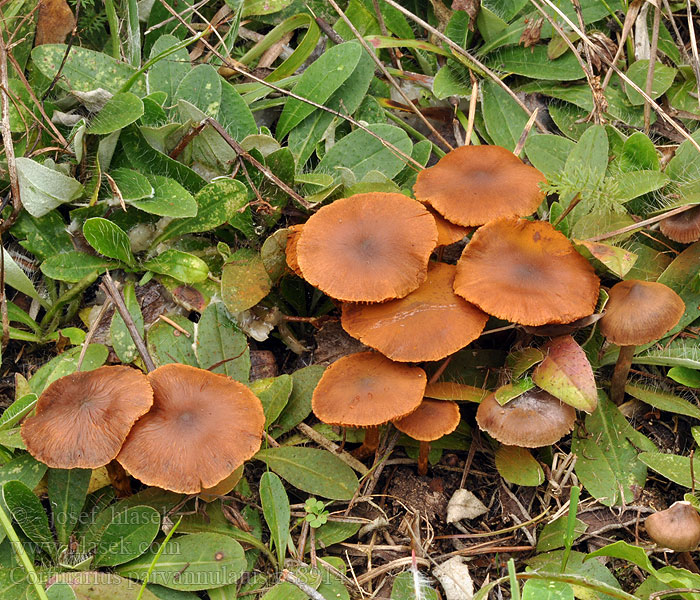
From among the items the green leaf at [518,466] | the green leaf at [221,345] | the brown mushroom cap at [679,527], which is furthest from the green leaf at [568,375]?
the green leaf at [221,345]

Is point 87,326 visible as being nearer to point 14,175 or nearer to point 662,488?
point 14,175

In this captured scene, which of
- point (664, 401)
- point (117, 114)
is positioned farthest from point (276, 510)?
point (117, 114)

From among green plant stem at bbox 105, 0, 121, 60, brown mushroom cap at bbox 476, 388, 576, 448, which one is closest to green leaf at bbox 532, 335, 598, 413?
brown mushroom cap at bbox 476, 388, 576, 448

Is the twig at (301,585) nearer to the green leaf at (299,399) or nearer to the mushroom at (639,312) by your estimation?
the green leaf at (299,399)

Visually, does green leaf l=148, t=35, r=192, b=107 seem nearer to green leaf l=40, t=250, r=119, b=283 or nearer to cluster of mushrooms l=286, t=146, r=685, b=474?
A: green leaf l=40, t=250, r=119, b=283

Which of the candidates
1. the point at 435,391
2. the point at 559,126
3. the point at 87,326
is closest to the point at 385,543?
the point at 435,391
